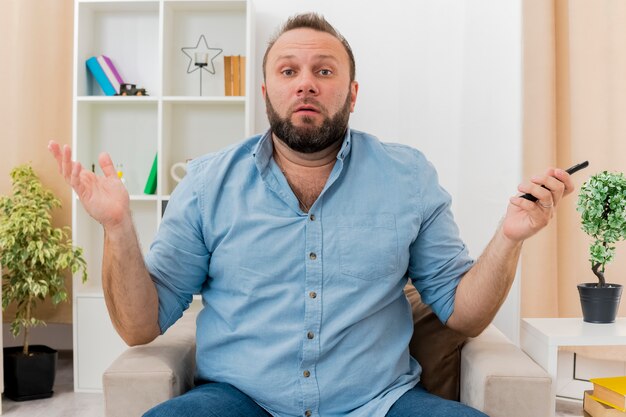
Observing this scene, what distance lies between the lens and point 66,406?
3.00 meters

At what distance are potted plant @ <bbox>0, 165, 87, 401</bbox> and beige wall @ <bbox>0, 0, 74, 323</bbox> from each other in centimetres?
24

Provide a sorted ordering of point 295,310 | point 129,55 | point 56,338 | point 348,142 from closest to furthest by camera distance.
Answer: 1. point 295,310
2. point 348,142
3. point 129,55
4. point 56,338

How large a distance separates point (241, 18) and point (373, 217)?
185cm

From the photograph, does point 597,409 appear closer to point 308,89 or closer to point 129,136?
point 308,89

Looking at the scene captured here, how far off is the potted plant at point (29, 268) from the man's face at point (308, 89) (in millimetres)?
1514

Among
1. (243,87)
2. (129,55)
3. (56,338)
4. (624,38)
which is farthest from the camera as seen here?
(56,338)

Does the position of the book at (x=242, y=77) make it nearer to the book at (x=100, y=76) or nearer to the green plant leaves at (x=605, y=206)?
the book at (x=100, y=76)

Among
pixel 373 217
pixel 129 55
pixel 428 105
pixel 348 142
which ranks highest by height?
pixel 129 55

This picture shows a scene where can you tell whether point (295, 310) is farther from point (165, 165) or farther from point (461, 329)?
point (165, 165)

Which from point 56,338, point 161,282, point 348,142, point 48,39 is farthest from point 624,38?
point 56,338

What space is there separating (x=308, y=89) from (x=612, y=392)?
0.94 meters

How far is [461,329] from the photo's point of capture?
1.79 metres

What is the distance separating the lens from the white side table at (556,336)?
5.46ft

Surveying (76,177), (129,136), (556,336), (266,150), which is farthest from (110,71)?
(556,336)
